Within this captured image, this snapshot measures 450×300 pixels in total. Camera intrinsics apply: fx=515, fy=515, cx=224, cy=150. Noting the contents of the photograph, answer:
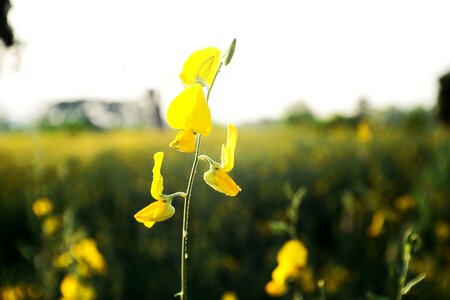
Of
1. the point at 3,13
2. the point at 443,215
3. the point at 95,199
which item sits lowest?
the point at 443,215

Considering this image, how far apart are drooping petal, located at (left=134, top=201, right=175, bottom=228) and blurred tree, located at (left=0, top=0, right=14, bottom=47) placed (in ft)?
3.01

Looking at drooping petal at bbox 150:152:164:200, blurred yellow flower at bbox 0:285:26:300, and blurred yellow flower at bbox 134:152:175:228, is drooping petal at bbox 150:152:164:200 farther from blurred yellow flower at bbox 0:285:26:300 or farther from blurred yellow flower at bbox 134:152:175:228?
blurred yellow flower at bbox 0:285:26:300

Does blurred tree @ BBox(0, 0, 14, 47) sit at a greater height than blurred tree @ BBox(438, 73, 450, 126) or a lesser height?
greater

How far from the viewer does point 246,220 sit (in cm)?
364

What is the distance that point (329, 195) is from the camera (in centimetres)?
458

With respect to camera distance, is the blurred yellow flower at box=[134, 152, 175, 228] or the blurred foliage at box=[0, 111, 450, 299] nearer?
the blurred yellow flower at box=[134, 152, 175, 228]

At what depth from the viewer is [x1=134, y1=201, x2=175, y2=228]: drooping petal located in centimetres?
70

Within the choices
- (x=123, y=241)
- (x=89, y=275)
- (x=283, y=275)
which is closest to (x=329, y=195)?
(x=123, y=241)

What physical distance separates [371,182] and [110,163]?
2.94 meters

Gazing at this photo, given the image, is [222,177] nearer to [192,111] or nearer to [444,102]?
[192,111]

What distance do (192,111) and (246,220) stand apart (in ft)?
10.0

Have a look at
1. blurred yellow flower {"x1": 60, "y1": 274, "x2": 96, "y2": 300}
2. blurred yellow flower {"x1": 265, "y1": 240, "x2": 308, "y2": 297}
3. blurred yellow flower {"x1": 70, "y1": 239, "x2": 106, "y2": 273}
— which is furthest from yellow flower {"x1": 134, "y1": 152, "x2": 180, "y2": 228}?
blurred yellow flower {"x1": 70, "y1": 239, "x2": 106, "y2": 273}

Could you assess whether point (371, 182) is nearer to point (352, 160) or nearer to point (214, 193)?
point (352, 160)

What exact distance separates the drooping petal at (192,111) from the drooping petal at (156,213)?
121 mm
